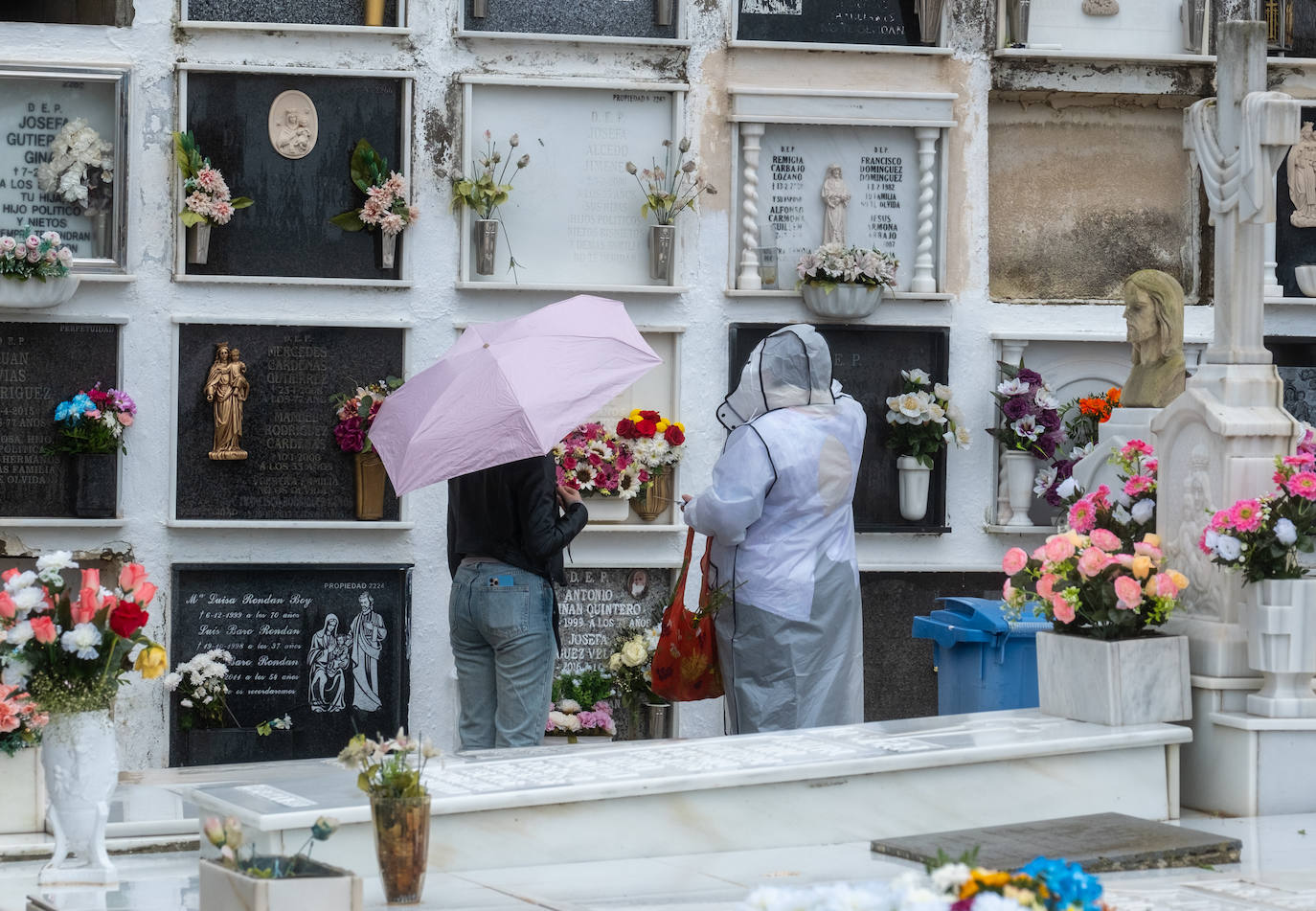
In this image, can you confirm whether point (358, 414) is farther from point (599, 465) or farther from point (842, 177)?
point (842, 177)

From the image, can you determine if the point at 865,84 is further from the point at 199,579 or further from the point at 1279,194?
the point at 199,579

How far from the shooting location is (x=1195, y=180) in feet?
30.4

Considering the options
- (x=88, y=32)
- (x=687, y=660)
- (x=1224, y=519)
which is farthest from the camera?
(x=88, y=32)

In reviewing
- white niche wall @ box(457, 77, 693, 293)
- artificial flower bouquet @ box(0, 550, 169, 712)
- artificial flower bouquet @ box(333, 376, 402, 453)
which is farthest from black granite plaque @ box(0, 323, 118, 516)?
artificial flower bouquet @ box(0, 550, 169, 712)

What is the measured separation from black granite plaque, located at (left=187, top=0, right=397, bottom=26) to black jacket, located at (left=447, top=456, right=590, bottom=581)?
3.45 meters

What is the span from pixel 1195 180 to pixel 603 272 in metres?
3.14

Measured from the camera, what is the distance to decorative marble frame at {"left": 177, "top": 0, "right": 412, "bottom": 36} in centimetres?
822

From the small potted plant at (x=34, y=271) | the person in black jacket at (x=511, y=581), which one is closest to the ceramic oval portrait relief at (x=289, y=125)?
the small potted plant at (x=34, y=271)

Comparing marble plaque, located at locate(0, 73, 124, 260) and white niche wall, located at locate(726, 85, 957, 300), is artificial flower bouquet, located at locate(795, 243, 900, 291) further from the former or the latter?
marble plaque, located at locate(0, 73, 124, 260)

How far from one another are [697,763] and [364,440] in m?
3.76

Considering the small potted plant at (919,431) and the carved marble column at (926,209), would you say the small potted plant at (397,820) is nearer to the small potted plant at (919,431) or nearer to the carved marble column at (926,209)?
the small potted plant at (919,431)

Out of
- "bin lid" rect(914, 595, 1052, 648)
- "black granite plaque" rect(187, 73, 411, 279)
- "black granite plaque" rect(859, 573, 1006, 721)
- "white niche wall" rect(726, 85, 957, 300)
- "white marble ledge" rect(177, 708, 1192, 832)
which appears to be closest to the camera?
"white marble ledge" rect(177, 708, 1192, 832)

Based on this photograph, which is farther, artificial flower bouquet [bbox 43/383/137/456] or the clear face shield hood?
artificial flower bouquet [bbox 43/383/137/456]

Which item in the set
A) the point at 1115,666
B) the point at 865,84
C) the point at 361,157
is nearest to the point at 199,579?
the point at 361,157
